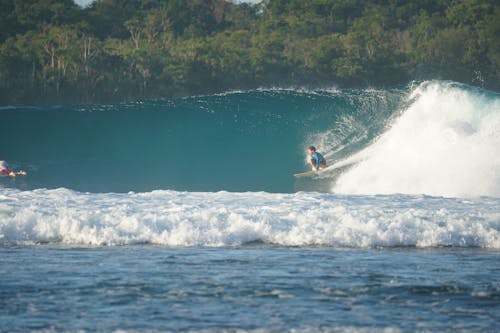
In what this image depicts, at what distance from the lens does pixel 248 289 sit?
10195 mm

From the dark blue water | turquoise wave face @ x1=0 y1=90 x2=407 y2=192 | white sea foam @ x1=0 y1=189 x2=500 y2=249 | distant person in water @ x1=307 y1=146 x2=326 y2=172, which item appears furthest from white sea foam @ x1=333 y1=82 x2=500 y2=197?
the dark blue water

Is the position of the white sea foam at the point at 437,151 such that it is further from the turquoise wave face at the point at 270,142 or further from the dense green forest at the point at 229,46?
the dense green forest at the point at 229,46

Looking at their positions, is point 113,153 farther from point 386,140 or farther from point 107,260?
point 107,260

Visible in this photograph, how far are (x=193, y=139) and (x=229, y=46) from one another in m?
24.8

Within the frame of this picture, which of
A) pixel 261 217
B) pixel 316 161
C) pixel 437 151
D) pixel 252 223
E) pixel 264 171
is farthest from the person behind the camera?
pixel 264 171

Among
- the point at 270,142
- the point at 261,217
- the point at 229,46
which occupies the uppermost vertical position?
the point at 229,46

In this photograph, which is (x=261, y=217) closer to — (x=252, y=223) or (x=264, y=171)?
(x=252, y=223)

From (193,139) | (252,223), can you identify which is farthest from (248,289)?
(193,139)

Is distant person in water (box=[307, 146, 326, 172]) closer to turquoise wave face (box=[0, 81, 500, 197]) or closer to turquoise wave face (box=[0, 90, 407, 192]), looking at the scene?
turquoise wave face (box=[0, 81, 500, 197])

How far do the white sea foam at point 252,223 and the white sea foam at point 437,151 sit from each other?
325 cm

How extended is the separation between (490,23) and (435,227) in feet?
167

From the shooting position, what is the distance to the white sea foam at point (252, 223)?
1362 cm

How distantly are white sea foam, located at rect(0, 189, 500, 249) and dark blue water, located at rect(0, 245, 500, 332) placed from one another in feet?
2.14

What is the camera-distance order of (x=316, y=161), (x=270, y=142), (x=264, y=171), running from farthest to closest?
(x=270, y=142) → (x=264, y=171) → (x=316, y=161)
